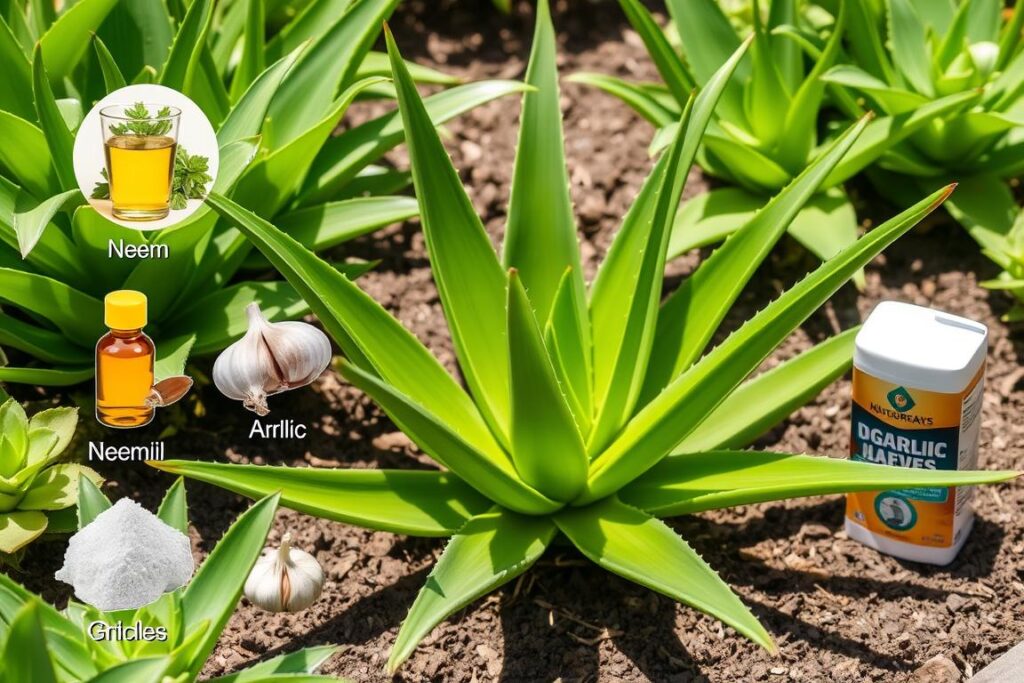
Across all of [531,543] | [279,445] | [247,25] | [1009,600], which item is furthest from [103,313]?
[1009,600]

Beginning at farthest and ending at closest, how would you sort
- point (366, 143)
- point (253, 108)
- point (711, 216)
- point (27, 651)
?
point (711, 216) < point (366, 143) < point (253, 108) < point (27, 651)

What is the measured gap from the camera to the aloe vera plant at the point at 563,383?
85.8 inches

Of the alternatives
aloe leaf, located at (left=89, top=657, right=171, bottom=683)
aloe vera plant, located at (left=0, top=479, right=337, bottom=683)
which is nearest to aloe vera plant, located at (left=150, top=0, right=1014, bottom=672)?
aloe vera plant, located at (left=0, top=479, right=337, bottom=683)

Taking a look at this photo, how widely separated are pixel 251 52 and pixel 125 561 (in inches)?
48.1

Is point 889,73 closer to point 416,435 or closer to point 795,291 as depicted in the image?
point 795,291

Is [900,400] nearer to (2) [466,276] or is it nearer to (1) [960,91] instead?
(2) [466,276]

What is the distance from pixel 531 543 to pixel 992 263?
4.82 ft

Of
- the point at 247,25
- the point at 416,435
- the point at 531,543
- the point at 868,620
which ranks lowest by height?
the point at 868,620

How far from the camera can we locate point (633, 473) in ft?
7.72

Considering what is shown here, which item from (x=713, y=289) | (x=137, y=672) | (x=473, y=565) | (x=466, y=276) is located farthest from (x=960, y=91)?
(x=137, y=672)

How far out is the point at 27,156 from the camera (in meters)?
2.51

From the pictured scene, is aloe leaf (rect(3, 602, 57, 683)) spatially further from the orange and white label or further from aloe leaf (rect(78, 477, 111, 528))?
the orange and white label

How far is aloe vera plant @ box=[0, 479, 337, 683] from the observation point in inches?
79.4

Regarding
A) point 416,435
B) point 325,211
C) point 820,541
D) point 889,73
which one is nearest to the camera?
point 416,435
